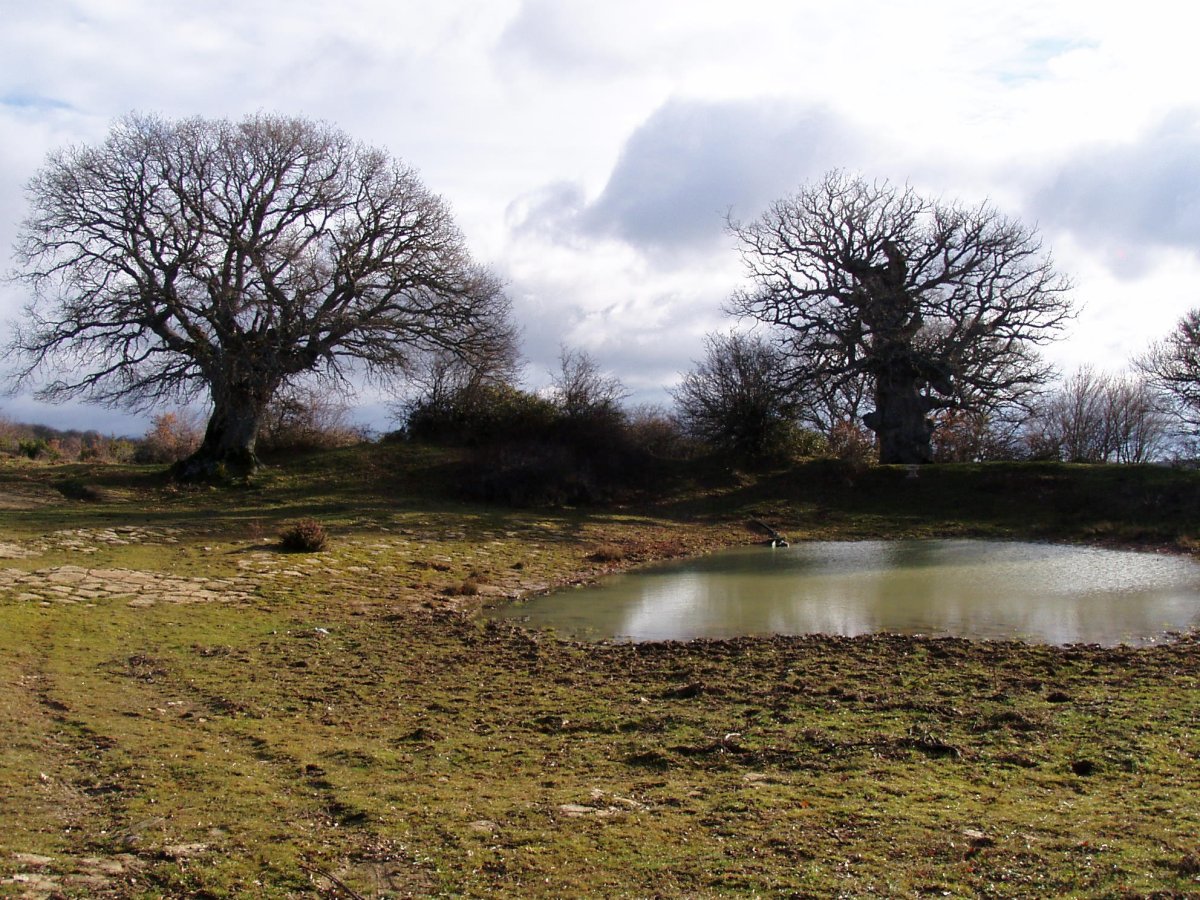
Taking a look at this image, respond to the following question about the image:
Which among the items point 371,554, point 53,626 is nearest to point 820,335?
point 371,554

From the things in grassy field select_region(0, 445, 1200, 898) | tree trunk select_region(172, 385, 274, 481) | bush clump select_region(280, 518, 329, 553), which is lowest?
grassy field select_region(0, 445, 1200, 898)

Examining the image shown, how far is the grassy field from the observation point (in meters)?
4.00

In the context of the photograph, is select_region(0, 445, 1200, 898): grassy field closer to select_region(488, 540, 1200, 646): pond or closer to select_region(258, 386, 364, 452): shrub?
select_region(488, 540, 1200, 646): pond

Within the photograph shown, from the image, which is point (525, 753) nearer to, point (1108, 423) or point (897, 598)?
point (897, 598)

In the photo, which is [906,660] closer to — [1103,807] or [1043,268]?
[1103,807]

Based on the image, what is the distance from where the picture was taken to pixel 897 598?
13555 millimetres

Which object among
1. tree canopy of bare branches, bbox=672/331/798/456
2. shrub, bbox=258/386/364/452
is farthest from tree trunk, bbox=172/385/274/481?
tree canopy of bare branches, bbox=672/331/798/456

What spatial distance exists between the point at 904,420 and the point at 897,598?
65.2 feet

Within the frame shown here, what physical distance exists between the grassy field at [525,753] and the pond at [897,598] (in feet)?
4.00

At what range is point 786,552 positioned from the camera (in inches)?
805

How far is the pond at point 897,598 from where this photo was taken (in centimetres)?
1130

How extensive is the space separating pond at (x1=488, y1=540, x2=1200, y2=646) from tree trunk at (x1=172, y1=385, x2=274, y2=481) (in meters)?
14.7

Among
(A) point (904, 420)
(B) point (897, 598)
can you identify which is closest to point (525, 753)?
(B) point (897, 598)

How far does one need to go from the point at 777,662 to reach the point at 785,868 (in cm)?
518
